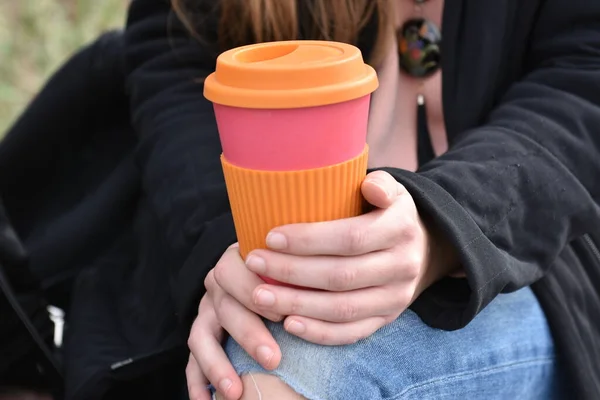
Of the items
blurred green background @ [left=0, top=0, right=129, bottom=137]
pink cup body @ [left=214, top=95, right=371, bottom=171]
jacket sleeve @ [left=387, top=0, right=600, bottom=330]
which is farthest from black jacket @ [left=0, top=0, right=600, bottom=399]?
blurred green background @ [left=0, top=0, right=129, bottom=137]

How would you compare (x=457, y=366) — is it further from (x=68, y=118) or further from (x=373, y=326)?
(x=68, y=118)

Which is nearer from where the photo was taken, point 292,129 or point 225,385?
point 292,129

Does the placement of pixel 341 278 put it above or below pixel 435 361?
above

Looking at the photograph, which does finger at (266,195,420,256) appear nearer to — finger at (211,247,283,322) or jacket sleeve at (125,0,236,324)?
finger at (211,247,283,322)

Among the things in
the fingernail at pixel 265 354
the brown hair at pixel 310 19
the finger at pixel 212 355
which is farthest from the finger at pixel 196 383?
the brown hair at pixel 310 19

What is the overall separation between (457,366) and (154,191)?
0.41 metres

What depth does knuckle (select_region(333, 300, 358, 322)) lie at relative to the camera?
0.48 meters

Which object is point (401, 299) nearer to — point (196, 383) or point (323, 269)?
point (323, 269)

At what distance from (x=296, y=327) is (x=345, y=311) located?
0.04m

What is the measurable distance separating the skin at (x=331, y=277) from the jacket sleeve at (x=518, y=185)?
0.10 ft

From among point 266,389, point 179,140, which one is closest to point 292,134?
point 266,389

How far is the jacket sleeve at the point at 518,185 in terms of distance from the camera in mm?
536

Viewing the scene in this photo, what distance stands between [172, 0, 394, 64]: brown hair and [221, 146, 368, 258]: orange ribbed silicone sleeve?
35cm

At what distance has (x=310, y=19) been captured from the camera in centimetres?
80
